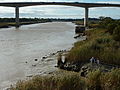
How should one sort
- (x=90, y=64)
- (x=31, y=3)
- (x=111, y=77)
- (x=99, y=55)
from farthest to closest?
(x=31, y=3), (x=99, y=55), (x=90, y=64), (x=111, y=77)

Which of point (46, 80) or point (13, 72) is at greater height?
point (46, 80)

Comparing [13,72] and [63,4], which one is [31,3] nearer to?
[63,4]

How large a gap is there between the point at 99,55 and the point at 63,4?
274ft

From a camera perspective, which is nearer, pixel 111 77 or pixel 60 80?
pixel 60 80

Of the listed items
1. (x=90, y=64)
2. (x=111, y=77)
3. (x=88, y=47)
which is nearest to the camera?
(x=111, y=77)

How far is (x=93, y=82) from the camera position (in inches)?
351

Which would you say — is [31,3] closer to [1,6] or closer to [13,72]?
[1,6]

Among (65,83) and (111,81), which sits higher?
(65,83)

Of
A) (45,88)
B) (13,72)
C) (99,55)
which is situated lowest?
(13,72)

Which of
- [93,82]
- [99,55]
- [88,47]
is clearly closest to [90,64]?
[99,55]

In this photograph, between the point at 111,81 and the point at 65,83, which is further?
the point at 111,81

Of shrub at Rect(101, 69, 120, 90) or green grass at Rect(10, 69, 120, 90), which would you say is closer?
green grass at Rect(10, 69, 120, 90)

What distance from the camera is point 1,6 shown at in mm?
103812

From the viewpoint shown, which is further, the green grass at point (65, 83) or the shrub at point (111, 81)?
the shrub at point (111, 81)
